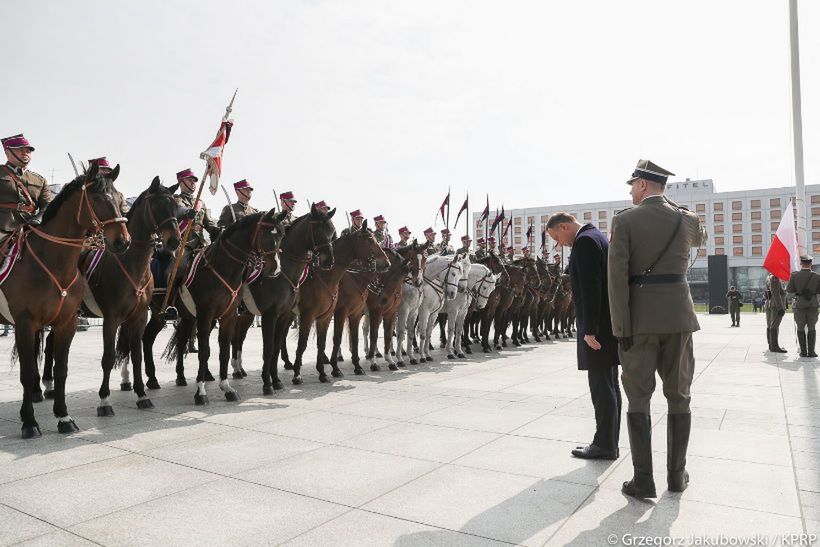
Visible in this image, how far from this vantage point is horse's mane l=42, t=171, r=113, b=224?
19.4 ft

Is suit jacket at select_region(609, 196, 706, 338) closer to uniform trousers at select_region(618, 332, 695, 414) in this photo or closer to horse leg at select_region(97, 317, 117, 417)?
uniform trousers at select_region(618, 332, 695, 414)

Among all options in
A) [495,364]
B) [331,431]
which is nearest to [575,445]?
[331,431]

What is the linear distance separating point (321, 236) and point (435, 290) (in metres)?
4.96

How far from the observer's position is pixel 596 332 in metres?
4.64

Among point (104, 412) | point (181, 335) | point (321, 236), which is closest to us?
point (104, 412)

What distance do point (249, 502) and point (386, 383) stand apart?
5.72 metres

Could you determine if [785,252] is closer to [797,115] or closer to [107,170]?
[797,115]

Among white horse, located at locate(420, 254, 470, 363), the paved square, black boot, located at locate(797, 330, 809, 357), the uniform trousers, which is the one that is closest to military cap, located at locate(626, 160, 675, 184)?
the uniform trousers

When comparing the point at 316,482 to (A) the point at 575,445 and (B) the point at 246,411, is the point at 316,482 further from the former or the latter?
(B) the point at 246,411

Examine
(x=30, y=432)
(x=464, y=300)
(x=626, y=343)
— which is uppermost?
(x=626, y=343)

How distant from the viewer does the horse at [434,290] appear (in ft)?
43.2

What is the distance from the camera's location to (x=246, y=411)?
7047 mm

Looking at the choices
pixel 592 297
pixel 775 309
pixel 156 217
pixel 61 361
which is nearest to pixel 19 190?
pixel 156 217

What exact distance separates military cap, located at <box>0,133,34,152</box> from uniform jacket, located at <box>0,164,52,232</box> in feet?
0.82
